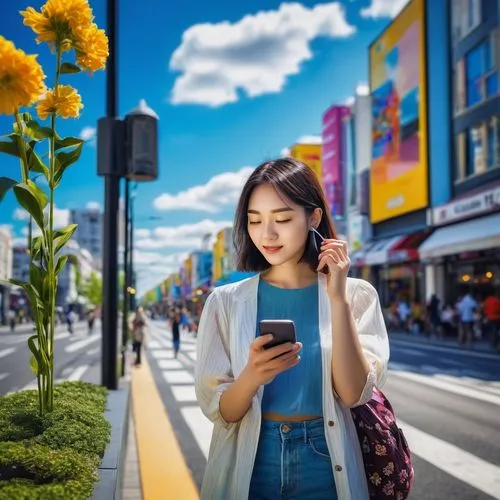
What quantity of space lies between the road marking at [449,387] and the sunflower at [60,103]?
8155 millimetres

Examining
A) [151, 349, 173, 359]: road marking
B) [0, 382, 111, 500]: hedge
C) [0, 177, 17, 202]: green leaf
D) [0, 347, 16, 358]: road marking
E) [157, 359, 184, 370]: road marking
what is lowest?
[151, 349, 173, 359]: road marking

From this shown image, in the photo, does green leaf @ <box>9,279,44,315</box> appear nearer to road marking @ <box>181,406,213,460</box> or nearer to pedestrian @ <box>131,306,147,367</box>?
road marking @ <box>181,406,213,460</box>

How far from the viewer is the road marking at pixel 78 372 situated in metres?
13.5

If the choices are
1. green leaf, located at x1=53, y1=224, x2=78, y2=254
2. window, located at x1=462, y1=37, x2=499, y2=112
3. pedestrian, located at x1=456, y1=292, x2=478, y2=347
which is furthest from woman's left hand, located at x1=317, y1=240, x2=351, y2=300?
window, located at x1=462, y1=37, x2=499, y2=112

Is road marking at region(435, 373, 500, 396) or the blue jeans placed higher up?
the blue jeans

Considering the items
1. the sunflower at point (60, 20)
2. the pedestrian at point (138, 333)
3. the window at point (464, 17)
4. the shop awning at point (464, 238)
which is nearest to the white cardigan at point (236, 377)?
the sunflower at point (60, 20)

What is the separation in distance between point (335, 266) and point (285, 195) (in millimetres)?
327

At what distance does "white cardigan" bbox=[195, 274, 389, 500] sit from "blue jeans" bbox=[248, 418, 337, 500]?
0.05 metres

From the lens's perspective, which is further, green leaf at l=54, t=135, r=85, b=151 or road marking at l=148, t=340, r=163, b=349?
road marking at l=148, t=340, r=163, b=349

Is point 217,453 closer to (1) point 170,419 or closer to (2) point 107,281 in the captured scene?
(2) point 107,281

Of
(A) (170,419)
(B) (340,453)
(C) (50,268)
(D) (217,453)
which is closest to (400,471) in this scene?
(B) (340,453)

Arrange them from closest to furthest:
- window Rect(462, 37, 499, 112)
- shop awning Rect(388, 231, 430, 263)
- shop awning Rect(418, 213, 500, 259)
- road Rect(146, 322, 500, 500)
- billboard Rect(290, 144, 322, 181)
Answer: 1. road Rect(146, 322, 500, 500)
2. shop awning Rect(418, 213, 500, 259)
3. window Rect(462, 37, 499, 112)
4. shop awning Rect(388, 231, 430, 263)
5. billboard Rect(290, 144, 322, 181)

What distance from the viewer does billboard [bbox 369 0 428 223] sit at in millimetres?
30906

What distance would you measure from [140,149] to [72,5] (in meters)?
3.78
